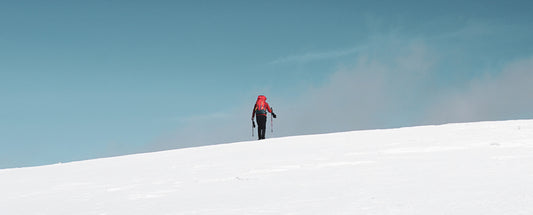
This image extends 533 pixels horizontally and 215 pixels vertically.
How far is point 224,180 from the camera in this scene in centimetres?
671

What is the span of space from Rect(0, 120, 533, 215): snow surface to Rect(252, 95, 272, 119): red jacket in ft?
12.8

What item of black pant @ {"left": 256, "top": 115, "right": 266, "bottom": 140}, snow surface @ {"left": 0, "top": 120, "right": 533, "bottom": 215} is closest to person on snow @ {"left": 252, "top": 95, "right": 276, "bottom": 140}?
black pant @ {"left": 256, "top": 115, "right": 266, "bottom": 140}

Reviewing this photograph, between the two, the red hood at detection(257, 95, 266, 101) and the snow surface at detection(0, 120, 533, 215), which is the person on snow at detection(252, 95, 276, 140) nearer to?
the red hood at detection(257, 95, 266, 101)

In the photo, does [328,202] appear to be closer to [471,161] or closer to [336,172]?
[336,172]

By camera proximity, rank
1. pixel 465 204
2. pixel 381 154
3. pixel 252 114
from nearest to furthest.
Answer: pixel 465 204
pixel 381 154
pixel 252 114

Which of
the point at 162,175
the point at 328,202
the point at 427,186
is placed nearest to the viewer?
the point at 328,202

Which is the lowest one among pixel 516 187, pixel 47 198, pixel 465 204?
pixel 465 204

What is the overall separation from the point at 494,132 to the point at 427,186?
6.65m

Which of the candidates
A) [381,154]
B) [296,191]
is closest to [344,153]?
[381,154]

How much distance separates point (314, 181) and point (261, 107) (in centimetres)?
881

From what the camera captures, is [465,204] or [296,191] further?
[296,191]

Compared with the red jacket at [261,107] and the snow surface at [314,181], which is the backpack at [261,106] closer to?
the red jacket at [261,107]

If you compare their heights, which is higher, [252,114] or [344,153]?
[252,114]

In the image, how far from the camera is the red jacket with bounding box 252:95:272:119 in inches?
580
